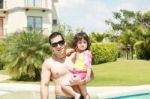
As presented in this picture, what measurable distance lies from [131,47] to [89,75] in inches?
1602

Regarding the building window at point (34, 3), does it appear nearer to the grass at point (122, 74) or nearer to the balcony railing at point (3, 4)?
the balcony railing at point (3, 4)

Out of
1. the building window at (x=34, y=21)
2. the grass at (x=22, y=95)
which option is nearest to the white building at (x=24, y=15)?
the building window at (x=34, y=21)

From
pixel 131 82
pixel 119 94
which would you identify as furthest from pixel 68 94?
pixel 131 82

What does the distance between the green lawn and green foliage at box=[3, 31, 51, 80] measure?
3.07 meters

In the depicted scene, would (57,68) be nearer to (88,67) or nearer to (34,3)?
(88,67)

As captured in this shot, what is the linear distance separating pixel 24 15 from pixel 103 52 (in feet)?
66.3

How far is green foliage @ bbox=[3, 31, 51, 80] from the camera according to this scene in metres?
21.7

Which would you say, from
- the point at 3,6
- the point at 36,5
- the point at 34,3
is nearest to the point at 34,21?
the point at 36,5

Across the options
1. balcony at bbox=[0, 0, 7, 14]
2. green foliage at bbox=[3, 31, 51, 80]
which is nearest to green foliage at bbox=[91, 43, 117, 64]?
green foliage at bbox=[3, 31, 51, 80]

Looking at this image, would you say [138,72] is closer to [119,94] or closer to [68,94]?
[119,94]

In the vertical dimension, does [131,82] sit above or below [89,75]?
below

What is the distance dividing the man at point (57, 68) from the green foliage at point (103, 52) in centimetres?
2630

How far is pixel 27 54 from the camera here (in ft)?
71.6

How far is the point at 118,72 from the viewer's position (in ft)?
78.9
